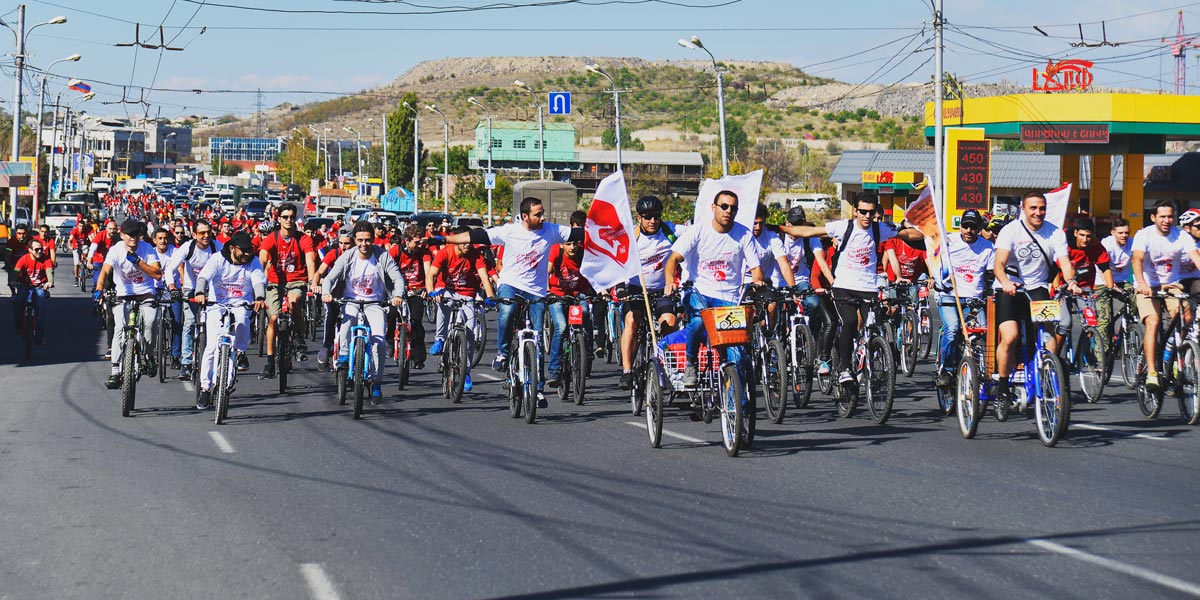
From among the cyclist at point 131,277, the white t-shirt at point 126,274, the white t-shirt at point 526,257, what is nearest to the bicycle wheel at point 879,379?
the white t-shirt at point 526,257

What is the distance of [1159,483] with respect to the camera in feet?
31.4

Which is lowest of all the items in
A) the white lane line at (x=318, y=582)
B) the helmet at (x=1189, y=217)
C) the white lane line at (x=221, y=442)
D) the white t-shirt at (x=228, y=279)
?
Result: the white lane line at (x=318, y=582)

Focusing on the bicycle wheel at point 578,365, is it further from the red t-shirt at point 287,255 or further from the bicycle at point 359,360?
the red t-shirt at point 287,255

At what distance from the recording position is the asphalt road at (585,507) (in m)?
6.91

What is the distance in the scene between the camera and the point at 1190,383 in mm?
12289

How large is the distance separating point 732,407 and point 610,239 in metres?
2.53

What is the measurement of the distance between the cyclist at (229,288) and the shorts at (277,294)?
228 cm

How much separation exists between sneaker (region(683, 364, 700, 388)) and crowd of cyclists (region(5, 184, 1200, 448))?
0.02 m

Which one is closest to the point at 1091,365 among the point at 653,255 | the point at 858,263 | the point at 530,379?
the point at 858,263

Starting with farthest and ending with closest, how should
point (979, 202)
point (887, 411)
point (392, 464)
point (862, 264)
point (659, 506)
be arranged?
1. point (979, 202)
2. point (862, 264)
3. point (887, 411)
4. point (392, 464)
5. point (659, 506)

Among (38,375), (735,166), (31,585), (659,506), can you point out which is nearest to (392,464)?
(659,506)

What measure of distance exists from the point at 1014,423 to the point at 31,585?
Answer: 836 centimetres

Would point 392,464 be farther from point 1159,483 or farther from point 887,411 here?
point 1159,483

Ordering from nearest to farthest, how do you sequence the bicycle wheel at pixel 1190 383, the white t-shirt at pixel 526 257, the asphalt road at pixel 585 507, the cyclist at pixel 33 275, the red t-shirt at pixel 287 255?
the asphalt road at pixel 585 507 < the bicycle wheel at pixel 1190 383 < the white t-shirt at pixel 526 257 < the red t-shirt at pixel 287 255 < the cyclist at pixel 33 275
